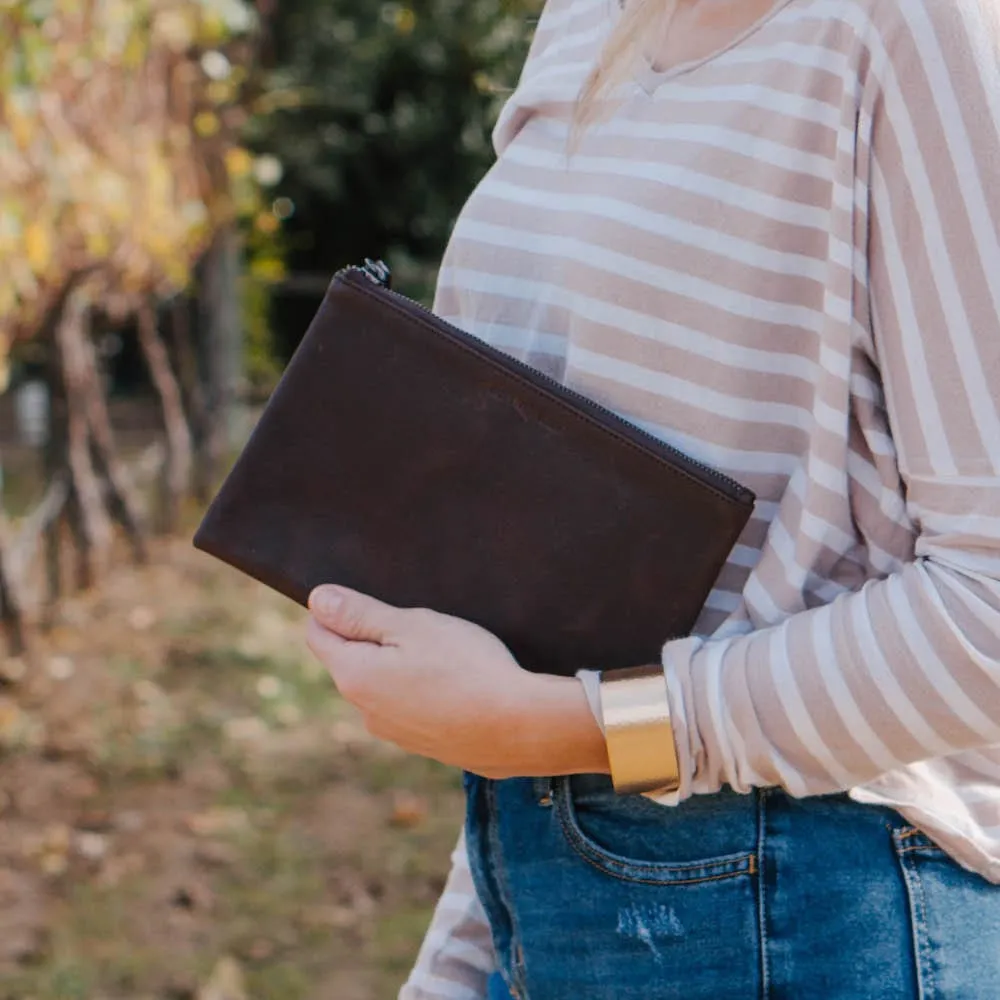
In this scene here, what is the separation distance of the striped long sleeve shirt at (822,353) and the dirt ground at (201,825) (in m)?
2.77

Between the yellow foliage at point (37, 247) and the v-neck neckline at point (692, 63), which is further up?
the v-neck neckline at point (692, 63)

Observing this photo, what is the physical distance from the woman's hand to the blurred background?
0.80 m

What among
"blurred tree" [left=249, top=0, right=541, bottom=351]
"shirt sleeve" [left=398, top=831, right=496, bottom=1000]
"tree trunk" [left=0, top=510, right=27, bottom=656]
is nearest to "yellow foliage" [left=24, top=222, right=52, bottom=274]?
"tree trunk" [left=0, top=510, right=27, bottom=656]

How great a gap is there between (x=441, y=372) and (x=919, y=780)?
447 mm

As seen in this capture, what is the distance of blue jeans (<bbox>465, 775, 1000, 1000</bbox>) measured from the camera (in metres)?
0.96

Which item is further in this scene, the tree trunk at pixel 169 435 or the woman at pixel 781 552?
the tree trunk at pixel 169 435

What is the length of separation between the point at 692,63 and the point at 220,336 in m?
7.02

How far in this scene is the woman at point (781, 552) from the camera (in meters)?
0.90

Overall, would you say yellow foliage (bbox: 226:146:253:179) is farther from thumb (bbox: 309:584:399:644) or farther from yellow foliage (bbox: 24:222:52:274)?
thumb (bbox: 309:584:399:644)

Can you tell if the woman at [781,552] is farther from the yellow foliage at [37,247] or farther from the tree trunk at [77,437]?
the tree trunk at [77,437]

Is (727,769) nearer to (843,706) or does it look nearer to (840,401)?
(843,706)

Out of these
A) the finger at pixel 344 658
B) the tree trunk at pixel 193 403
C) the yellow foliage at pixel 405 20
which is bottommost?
the tree trunk at pixel 193 403

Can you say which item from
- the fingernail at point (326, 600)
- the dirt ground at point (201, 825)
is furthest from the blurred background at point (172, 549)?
the fingernail at point (326, 600)

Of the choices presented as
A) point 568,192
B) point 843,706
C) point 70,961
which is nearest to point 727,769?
point 843,706
